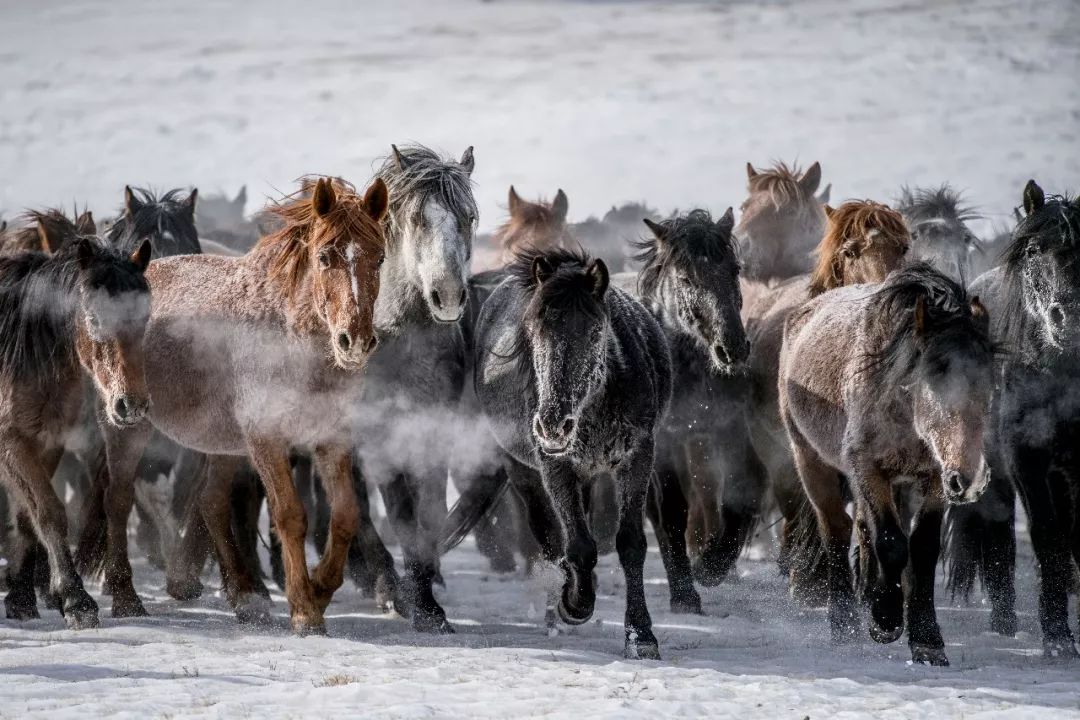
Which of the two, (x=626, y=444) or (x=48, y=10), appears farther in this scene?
(x=48, y=10)

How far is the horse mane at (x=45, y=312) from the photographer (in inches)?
318

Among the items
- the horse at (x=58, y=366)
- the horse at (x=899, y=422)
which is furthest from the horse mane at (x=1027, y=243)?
the horse at (x=58, y=366)

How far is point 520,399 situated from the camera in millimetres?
8031

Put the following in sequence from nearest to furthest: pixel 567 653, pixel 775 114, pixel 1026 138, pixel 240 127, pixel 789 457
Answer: pixel 567 653
pixel 789 457
pixel 1026 138
pixel 775 114
pixel 240 127

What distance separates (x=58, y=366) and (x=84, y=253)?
2.77ft

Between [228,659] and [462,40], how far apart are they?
178 ft

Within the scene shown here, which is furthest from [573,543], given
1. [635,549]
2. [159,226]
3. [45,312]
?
[159,226]

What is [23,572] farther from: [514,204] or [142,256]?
[514,204]

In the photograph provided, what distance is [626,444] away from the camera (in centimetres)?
754

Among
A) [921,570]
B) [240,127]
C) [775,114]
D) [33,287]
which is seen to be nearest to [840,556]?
[921,570]

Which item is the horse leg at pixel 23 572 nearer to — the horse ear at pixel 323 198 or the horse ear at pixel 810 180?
the horse ear at pixel 323 198

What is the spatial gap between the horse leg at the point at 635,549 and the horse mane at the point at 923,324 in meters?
1.36

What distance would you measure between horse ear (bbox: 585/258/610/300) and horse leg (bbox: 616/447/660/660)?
0.90m

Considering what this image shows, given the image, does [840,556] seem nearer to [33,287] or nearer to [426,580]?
[426,580]
